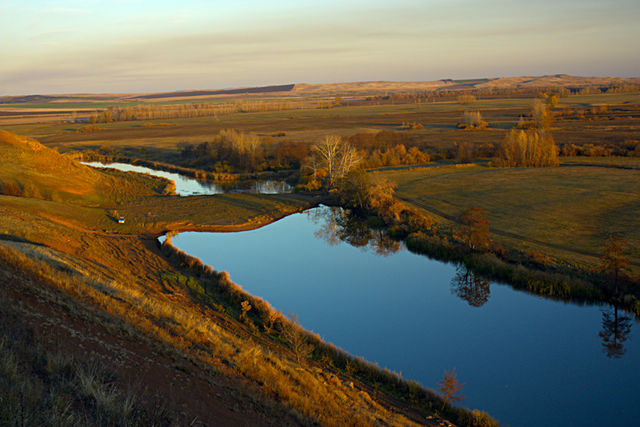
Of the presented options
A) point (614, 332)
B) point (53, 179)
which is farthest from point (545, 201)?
point (53, 179)

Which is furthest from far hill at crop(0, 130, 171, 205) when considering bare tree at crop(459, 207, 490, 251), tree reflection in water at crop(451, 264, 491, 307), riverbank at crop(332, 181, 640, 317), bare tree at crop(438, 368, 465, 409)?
bare tree at crop(438, 368, 465, 409)

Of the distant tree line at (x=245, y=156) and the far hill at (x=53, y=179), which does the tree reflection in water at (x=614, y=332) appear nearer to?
the far hill at (x=53, y=179)

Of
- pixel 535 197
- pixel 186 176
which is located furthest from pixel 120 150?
pixel 535 197

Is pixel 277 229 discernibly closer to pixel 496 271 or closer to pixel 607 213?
pixel 496 271

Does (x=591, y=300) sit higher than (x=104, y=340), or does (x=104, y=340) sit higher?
(x=104, y=340)

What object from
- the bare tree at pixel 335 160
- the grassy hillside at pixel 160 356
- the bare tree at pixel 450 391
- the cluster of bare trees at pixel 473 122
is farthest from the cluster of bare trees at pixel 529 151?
the bare tree at pixel 450 391
